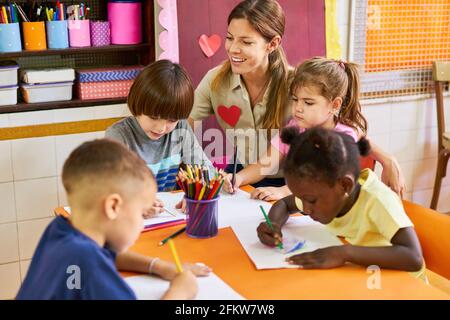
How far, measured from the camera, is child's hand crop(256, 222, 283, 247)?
1.56 metres

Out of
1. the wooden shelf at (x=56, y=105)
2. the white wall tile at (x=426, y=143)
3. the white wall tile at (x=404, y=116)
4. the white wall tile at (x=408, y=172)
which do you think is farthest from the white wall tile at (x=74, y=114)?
the white wall tile at (x=426, y=143)

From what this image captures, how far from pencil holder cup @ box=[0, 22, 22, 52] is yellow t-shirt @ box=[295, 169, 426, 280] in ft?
6.16

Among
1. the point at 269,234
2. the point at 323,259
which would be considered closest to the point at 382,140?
the point at 269,234

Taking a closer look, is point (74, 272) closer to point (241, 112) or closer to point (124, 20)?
point (241, 112)

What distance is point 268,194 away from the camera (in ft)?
6.43

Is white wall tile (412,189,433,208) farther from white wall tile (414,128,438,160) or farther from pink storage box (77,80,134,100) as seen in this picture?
pink storage box (77,80,134,100)

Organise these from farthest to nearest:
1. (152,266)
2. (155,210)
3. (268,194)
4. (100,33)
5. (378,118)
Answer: (378,118) < (100,33) < (268,194) < (155,210) < (152,266)

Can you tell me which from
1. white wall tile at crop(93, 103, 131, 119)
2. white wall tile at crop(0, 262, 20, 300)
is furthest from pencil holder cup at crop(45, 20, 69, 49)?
white wall tile at crop(0, 262, 20, 300)

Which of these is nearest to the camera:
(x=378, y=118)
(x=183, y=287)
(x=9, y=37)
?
(x=183, y=287)

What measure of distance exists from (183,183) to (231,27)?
961mm

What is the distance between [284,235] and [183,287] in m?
0.45

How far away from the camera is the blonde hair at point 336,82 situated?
2.14 m
